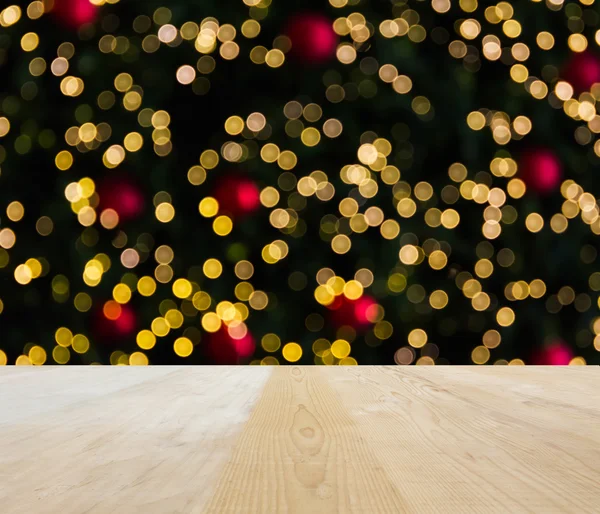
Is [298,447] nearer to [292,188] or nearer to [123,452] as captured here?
[123,452]

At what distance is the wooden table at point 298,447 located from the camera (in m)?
0.42

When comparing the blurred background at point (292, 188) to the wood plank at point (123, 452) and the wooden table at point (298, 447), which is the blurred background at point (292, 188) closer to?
the wooden table at point (298, 447)

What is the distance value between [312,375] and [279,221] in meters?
0.48

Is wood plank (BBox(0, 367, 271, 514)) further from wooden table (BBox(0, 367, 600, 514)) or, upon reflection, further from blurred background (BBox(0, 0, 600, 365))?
blurred background (BBox(0, 0, 600, 365))

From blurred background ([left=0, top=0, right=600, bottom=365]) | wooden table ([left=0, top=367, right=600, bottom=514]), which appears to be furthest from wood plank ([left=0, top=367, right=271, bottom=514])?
blurred background ([left=0, top=0, right=600, bottom=365])

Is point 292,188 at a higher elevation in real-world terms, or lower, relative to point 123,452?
higher

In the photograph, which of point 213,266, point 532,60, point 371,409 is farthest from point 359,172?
point 371,409

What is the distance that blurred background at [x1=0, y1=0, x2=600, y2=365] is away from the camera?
1.44m

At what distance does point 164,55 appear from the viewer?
1493 millimetres

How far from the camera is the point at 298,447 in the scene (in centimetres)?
55

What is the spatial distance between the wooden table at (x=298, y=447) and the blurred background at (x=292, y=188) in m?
0.47

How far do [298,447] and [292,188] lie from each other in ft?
3.19

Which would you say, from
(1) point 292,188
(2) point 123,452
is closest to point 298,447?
(2) point 123,452

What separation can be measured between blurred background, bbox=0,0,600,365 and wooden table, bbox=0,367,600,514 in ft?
1.53
